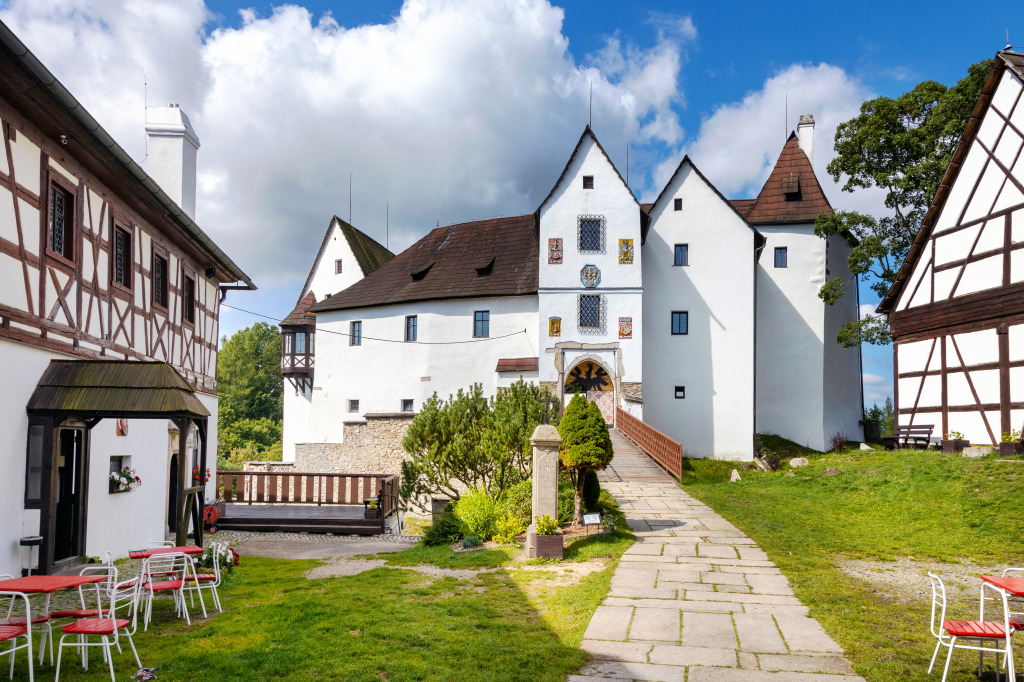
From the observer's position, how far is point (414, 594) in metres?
8.81

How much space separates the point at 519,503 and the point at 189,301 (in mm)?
9284

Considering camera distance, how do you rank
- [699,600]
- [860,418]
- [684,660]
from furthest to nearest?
[860,418], [699,600], [684,660]

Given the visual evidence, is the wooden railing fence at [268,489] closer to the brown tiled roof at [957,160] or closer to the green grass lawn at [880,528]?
the green grass lawn at [880,528]

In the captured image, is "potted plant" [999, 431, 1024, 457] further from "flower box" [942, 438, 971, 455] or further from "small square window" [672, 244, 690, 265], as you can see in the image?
"small square window" [672, 244, 690, 265]

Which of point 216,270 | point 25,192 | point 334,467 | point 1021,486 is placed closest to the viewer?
point 25,192

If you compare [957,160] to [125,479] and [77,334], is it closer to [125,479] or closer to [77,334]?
[77,334]

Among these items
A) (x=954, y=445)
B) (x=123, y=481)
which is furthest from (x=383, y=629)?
(x=954, y=445)

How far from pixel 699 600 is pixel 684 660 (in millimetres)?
2003

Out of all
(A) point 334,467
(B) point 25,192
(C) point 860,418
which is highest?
(B) point 25,192

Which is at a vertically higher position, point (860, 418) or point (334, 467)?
point (860, 418)

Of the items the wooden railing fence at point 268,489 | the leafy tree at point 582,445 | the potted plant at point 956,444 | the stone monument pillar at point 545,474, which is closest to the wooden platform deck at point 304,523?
the wooden railing fence at point 268,489

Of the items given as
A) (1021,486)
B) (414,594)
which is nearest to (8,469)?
(414,594)

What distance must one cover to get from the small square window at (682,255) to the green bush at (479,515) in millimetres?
17798

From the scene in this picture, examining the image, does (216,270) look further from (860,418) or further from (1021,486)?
(860,418)
